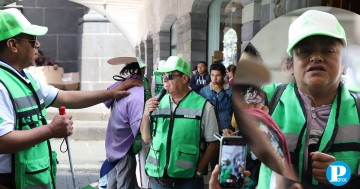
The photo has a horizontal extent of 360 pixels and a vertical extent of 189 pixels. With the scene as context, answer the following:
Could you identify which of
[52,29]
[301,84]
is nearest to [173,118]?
[301,84]

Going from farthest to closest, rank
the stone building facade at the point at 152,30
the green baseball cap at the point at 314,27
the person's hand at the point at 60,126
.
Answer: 1. the stone building facade at the point at 152,30
2. the person's hand at the point at 60,126
3. the green baseball cap at the point at 314,27

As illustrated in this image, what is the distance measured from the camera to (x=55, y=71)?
1553cm

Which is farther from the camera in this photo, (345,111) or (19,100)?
(19,100)

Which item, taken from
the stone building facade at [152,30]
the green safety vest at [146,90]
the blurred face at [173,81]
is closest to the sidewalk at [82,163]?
the stone building facade at [152,30]

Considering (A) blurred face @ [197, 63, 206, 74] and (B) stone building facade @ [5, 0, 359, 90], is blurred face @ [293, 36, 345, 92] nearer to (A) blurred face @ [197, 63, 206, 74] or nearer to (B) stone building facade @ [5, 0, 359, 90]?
(B) stone building facade @ [5, 0, 359, 90]

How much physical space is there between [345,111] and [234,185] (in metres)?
0.45

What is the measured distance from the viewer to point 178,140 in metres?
3.58

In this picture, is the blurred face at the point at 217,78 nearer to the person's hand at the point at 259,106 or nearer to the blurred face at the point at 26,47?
the blurred face at the point at 26,47

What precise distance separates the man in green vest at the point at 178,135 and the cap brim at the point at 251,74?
204 cm

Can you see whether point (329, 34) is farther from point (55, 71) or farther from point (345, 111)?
point (55, 71)

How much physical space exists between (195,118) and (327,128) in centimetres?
216

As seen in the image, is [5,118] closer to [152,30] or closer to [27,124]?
[27,124]

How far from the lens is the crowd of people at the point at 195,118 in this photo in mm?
1485

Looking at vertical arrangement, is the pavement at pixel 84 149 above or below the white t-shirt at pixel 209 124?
below
